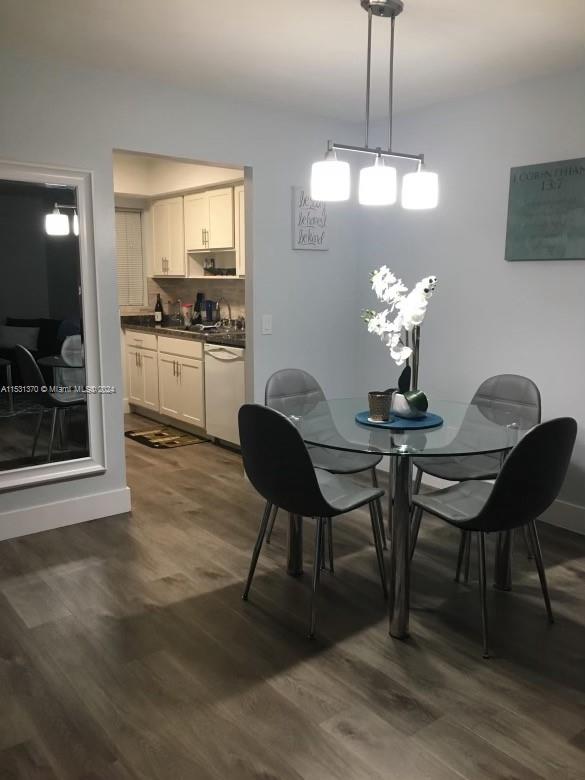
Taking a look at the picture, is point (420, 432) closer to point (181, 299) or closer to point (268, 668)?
point (268, 668)

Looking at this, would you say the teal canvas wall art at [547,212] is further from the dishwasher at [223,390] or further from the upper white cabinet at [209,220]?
the upper white cabinet at [209,220]

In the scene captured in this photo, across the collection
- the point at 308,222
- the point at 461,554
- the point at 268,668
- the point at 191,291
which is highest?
the point at 308,222

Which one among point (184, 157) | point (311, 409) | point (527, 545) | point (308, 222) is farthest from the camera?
point (308, 222)

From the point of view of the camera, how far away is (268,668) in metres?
2.36

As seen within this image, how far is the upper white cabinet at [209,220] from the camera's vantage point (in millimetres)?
5348

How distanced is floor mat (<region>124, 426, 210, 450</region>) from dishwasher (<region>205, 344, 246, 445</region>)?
267mm

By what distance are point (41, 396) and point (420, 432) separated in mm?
2092

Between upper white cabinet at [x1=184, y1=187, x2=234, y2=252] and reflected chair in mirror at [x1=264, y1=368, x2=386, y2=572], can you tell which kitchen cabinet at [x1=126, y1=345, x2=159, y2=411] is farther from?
reflected chair in mirror at [x1=264, y1=368, x2=386, y2=572]

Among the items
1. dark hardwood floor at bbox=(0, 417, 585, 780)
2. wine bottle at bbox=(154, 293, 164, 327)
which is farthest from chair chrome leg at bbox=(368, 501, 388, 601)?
wine bottle at bbox=(154, 293, 164, 327)

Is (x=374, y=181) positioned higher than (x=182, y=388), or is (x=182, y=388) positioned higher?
(x=374, y=181)

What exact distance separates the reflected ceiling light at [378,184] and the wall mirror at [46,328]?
1.74m

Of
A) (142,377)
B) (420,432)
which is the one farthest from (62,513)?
(142,377)

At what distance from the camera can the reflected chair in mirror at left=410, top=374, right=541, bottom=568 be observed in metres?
3.02

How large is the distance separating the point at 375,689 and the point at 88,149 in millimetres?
2969
